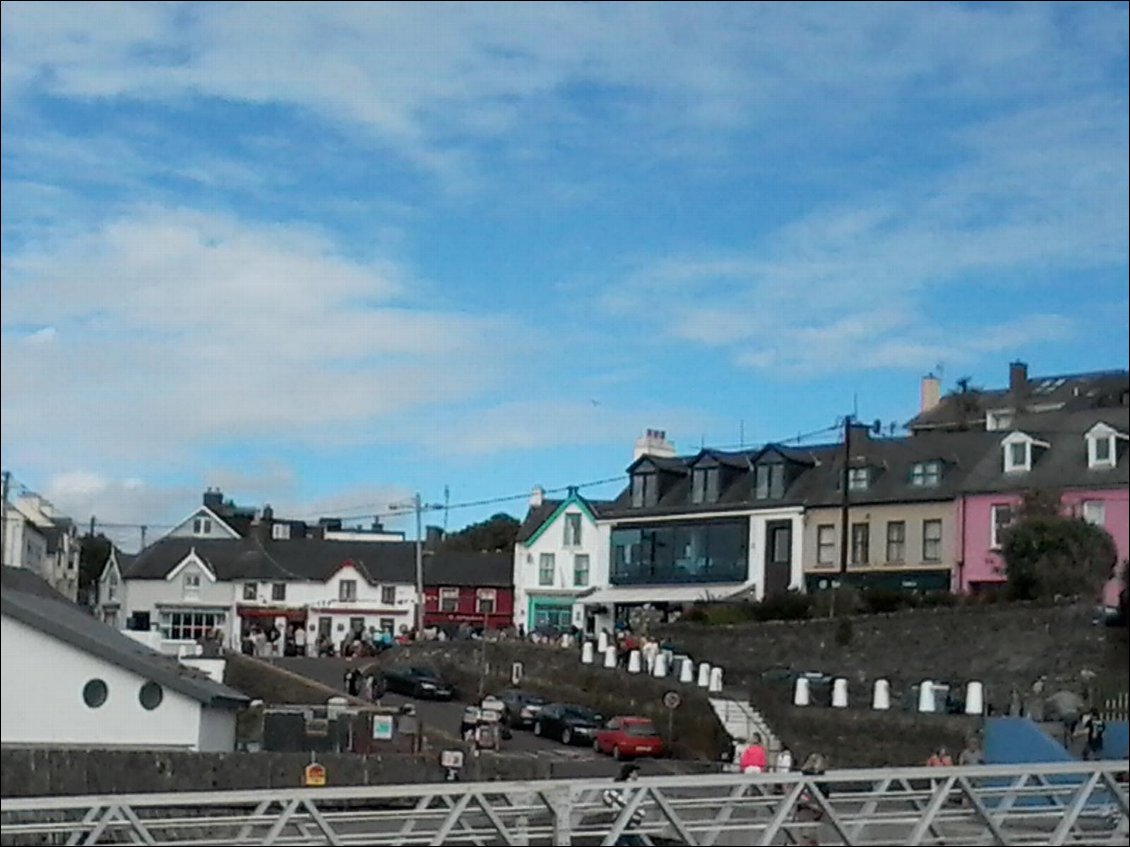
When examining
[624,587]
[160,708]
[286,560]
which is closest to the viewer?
[160,708]

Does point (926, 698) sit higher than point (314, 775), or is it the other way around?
point (926, 698)

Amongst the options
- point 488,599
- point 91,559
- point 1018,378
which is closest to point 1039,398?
point 1018,378

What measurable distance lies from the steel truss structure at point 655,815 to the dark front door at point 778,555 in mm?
31544

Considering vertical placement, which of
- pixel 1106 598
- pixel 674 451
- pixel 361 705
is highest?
pixel 674 451

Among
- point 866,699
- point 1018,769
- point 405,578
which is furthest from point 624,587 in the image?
point 1018,769

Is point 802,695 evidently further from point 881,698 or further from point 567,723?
point 567,723

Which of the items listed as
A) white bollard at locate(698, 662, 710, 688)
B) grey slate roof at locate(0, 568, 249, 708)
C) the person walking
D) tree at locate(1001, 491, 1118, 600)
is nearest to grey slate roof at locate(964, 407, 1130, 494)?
tree at locate(1001, 491, 1118, 600)

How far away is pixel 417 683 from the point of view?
1422 inches

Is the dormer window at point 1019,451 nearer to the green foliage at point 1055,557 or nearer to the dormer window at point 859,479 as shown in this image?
the green foliage at point 1055,557

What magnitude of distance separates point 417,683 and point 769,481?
13.8 meters

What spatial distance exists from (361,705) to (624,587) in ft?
60.1

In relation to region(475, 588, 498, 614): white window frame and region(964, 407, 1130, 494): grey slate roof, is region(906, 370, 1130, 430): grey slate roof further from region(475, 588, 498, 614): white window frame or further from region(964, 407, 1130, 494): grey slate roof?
region(475, 588, 498, 614): white window frame

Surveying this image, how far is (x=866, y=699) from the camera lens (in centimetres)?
3089

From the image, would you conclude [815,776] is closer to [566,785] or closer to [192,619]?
[566,785]
